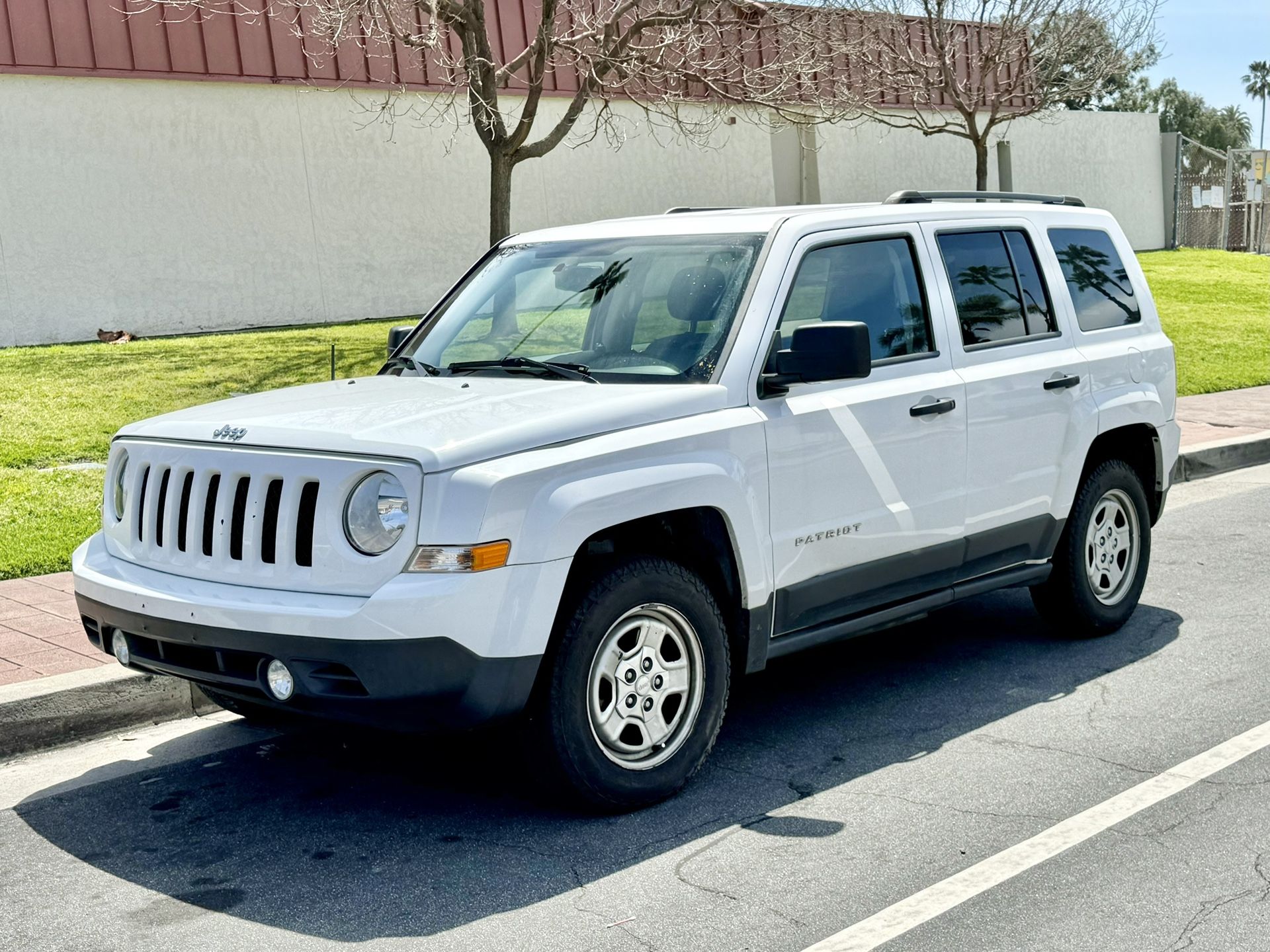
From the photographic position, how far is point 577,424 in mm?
4551

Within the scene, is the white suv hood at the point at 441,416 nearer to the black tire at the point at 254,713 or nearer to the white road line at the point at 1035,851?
→ the black tire at the point at 254,713

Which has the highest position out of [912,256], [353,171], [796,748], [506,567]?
[353,171]

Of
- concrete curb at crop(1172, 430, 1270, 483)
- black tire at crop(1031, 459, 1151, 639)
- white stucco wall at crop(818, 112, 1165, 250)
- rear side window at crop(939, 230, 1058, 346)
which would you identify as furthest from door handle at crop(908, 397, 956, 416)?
white stucco wall at crop(818, 112, 1165, 250)

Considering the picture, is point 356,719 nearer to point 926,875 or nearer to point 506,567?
point 506,567

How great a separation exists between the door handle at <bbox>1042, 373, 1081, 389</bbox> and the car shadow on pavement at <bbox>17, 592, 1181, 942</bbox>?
4.02ft

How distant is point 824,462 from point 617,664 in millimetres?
1119

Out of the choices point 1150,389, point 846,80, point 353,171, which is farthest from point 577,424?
point 846,80

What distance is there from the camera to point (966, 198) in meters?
6.47

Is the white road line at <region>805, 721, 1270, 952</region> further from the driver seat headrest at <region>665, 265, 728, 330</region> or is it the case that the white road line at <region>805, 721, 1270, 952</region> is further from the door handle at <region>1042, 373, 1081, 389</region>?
the driver seat headrest at <region>665, 265, 728, 330</region>

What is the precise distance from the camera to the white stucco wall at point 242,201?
1864cm

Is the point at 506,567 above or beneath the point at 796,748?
above

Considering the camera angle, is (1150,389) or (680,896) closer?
(680,896)

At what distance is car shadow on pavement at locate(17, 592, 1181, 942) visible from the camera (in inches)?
165

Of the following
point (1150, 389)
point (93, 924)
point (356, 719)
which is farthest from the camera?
point (1150, 389)
